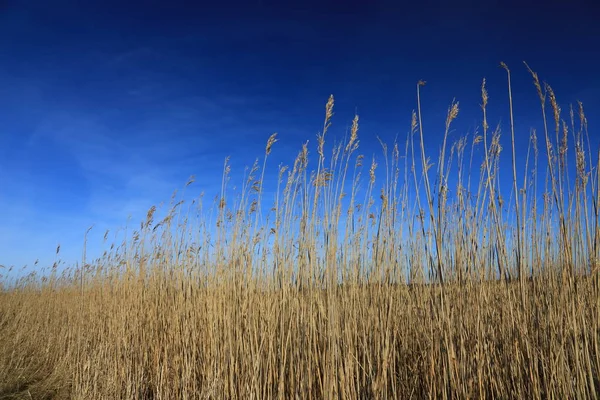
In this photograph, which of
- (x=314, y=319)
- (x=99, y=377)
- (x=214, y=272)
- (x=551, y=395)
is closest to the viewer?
(x=551, y=395)

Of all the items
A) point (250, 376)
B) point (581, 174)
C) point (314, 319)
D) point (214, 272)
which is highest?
point (581, 174)

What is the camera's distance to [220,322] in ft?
9.06

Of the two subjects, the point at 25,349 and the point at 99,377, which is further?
the point at 25,349

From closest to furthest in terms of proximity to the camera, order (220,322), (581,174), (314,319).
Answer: (581,174) < (314,319) < (220,322)

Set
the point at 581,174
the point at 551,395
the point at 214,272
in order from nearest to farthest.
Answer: the point at 551,395 < the point at 581,174 < the point at 214,272

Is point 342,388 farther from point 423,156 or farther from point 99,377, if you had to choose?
point 99,377

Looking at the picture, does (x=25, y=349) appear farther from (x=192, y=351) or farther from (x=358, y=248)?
(x=358, y=248)

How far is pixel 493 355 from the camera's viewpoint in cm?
191

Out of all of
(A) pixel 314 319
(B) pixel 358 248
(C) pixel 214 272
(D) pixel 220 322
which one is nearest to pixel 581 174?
(B) pixel 358 248

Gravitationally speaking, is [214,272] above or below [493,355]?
above

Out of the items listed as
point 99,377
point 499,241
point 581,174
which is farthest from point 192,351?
point 581,174

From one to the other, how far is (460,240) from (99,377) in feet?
11.9

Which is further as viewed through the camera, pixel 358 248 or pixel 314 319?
pixel 358 248

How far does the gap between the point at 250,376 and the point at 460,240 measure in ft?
4.83
